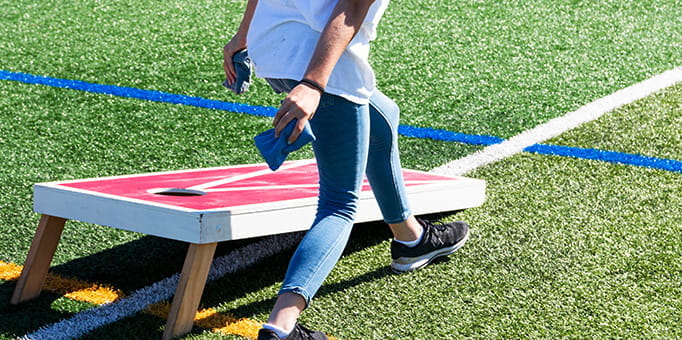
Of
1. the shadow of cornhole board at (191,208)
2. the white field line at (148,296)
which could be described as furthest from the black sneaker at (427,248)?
the white field line at (148,296)

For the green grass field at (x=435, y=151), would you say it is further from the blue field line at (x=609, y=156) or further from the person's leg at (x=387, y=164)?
the person's leg at (x=387, y=164)

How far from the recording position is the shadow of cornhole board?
9.62 feet

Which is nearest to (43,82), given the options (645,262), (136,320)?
(136,320)

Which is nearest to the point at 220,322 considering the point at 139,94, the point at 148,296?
the point at 148,296

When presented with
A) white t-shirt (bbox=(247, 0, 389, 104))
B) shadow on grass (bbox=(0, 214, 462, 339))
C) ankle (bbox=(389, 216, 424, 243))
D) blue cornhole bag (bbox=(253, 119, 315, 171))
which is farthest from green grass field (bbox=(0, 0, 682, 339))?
white t-shirt (bbox=(247, 0, 389, 104))

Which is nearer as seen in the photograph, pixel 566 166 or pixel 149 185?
pixel 149 185

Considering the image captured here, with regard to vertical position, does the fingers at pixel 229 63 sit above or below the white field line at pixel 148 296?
above

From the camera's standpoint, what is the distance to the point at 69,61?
6.66 meters

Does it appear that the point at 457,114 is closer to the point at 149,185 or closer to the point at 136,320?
the point at 149,185

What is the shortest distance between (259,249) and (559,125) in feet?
7.15

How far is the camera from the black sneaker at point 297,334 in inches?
105

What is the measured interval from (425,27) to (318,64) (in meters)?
5.04

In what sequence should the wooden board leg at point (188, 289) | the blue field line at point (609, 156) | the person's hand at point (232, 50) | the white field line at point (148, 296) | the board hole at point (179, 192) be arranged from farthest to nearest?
the blue field line at point (609, 156), the board hole at point (179, 192), the person's hand at point (232, 50), the white field line at point (148, 296), the wooden board leg at point (188, 289)

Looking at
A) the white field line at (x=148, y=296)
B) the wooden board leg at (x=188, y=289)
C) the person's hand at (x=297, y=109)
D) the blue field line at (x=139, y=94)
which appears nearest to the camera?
the person's hand at (x=297, y=109)
